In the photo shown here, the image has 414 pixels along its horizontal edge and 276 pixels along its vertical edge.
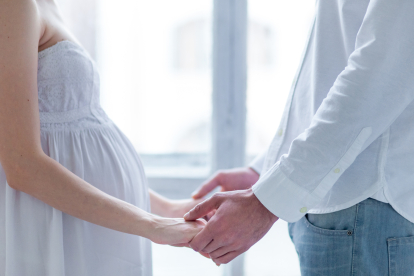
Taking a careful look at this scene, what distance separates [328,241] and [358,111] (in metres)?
0.29

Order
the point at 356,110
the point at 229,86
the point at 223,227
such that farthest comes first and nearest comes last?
1. the point at 229,86
2. the point at 223,227
3. the point at 356,110

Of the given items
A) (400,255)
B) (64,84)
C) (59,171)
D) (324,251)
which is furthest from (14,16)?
(400,255)

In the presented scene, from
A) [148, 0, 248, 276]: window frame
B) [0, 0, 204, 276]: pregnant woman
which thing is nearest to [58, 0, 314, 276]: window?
[148, 0, 248, 276]: window frame

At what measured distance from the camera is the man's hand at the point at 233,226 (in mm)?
763

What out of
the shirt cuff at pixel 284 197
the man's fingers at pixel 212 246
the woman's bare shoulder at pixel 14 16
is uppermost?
the woman's bare shoulder at pixel 14 16

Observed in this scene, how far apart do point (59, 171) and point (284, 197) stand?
1.59ft

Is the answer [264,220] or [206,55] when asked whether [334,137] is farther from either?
[206,55]

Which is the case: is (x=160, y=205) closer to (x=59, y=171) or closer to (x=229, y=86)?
(x=59, y=171)

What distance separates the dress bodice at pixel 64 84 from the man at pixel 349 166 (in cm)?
43

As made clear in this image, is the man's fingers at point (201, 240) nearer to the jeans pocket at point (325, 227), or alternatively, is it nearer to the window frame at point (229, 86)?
the jeans pocket at point (325, 227)

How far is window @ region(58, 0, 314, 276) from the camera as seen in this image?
152 centimetres

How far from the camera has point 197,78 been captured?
5.19 feet

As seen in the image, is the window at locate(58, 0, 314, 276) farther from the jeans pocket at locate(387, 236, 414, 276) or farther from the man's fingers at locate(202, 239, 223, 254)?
the jeans pocket at locate(387, 236, 414, 276)

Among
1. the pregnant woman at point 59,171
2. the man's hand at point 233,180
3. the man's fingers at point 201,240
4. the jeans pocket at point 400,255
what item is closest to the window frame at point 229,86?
the man's hand at point 233,180
